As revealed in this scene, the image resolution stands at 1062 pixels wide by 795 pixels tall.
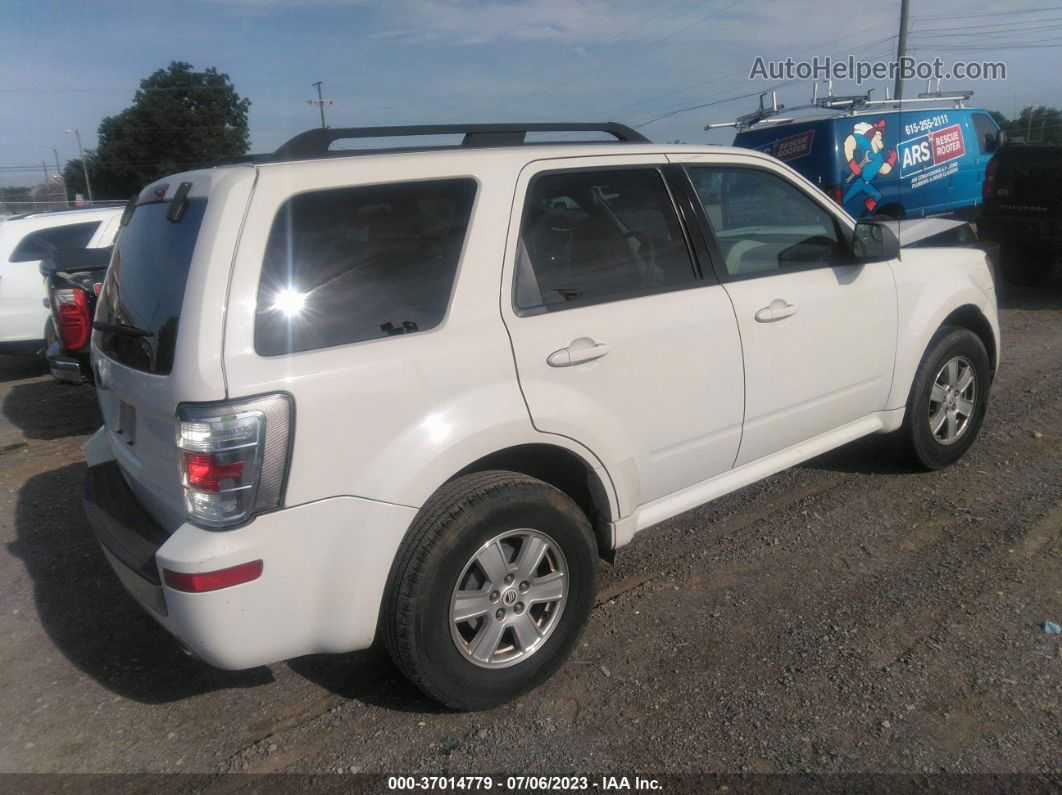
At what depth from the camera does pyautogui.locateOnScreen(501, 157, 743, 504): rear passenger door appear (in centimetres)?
297

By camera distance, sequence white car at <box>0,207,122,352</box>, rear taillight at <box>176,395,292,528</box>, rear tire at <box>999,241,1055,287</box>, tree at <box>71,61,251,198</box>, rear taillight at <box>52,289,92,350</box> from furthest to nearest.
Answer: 1. tree at <box>71,61,251,198</box>
2. rear tire at <box>999,241,1055,287</box>
3. white car at <box>0,207,122,352</box>
4. rear taillight at <box>52,289,92,350</box>
5. rear taillight at <box>176,395,292,528</box>

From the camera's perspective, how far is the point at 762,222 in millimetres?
4020

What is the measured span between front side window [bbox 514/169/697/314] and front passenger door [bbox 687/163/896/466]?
25 cm

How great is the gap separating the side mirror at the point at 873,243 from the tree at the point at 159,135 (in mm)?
64820

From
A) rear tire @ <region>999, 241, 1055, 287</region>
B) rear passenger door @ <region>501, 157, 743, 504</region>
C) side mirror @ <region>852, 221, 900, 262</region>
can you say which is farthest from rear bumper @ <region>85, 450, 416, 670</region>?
rear tire @ <region>999, 241, 1055, 287</region>

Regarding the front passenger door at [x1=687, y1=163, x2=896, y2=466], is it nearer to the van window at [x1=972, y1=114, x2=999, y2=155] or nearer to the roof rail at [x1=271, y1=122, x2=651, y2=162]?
the roof rail at [x1=271, y1=122, x2=651, y2=162]

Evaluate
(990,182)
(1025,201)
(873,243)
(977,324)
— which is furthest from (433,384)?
(990,182)

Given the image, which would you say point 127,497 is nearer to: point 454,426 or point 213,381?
point 213,381

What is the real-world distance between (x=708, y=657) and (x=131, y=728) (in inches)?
81.7

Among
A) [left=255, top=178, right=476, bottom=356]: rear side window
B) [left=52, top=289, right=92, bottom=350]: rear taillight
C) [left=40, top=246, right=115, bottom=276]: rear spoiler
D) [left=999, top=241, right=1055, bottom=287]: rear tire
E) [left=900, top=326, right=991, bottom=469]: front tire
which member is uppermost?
[left=255, top=178, right=476, bottom=356]: rear side window

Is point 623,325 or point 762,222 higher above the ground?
point 762,222

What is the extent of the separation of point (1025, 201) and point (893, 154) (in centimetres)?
262

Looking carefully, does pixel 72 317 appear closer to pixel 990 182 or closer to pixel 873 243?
pixel 873 243

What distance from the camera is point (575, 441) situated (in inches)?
119
